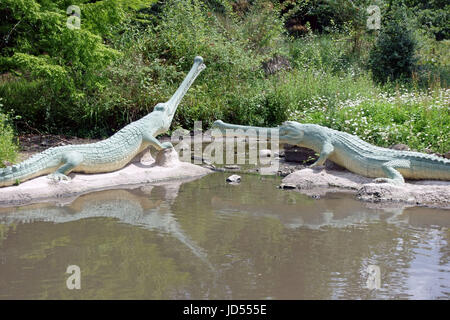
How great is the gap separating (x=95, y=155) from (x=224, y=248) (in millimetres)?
3204

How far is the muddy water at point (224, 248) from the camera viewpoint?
3678 millimetres

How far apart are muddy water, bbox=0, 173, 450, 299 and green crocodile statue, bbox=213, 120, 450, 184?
776 millimetres

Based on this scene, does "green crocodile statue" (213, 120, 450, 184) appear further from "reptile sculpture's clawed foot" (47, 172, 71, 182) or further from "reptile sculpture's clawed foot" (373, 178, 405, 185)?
→ "reptile sculpture's clawed foot" (47, 172, 71, 182)

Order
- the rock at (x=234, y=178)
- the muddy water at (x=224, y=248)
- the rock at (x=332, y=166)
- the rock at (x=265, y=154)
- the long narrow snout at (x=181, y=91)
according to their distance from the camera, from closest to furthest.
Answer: the muddy water at (x=224, y=248), the rock at (x=234, y=178), the rock at (x=332, y=166), the long narrow snout at (x=181, y=91), the rock at (x=265, y=154)

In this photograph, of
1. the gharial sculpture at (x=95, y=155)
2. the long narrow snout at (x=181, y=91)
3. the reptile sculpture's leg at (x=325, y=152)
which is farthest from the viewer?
the long narrow snout at (x=181, y=91)

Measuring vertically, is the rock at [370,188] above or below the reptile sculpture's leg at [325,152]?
below

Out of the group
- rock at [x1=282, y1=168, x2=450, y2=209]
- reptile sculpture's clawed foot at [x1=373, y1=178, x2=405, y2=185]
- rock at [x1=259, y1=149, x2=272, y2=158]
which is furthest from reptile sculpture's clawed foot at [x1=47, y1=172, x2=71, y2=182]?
reptile sculpture's clawed foot at [x1=373, y1=178, x2=405, y2=185]

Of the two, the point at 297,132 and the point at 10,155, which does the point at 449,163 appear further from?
the point at 10,155

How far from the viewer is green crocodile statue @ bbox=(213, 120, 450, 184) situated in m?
6.67

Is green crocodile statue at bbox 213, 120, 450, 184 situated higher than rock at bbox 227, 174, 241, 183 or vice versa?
green crocodile statue at bbox 213, 120, 450, 184

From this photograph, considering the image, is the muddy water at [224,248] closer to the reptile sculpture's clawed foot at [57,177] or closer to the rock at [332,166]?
the reptile sculpture's clawed foot at [57,177]

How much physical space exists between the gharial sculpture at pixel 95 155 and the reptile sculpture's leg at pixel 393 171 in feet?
11.1

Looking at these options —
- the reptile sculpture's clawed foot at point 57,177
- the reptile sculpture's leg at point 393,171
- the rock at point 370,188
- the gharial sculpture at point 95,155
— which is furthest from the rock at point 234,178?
the reptile sculpture's clawed foot at point 57,177

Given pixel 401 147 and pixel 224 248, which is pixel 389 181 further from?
pixel 224 248
